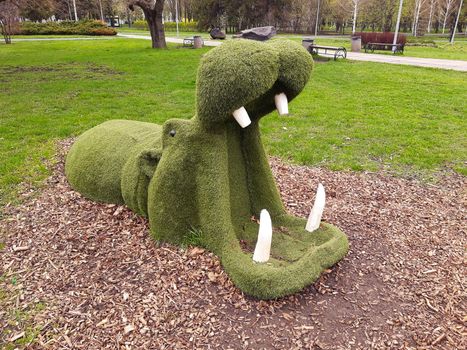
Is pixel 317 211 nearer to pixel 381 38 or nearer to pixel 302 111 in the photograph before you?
pixel 302 111

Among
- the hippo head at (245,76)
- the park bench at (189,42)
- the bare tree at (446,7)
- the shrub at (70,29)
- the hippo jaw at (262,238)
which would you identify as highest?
the bare tree at (446,7)

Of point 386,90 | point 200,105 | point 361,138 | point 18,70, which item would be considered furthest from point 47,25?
point 200,105

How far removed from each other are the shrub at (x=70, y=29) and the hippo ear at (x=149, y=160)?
4115 centimetres

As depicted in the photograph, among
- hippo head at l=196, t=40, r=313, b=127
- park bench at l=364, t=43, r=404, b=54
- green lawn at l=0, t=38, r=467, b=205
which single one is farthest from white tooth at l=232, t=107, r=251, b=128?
park bench at l=364, t=43, r=404, b=54

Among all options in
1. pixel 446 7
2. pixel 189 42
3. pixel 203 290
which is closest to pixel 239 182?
pixel 203 290

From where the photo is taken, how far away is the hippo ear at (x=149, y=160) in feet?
13.3

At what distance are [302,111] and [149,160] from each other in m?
6.86

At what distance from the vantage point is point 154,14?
20.9 meters

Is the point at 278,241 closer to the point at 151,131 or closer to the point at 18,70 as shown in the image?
the point at 151,131

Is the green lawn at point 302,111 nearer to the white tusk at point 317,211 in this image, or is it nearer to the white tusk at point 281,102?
the white tusk at point 317,211

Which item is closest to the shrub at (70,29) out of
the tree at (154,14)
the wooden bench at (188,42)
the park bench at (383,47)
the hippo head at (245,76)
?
the wooden bench at (188,42)

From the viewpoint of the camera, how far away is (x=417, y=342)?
311 centimetres

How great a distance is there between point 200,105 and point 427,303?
106 inches

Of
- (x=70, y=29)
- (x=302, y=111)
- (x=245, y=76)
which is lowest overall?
(x=302, y=111)
